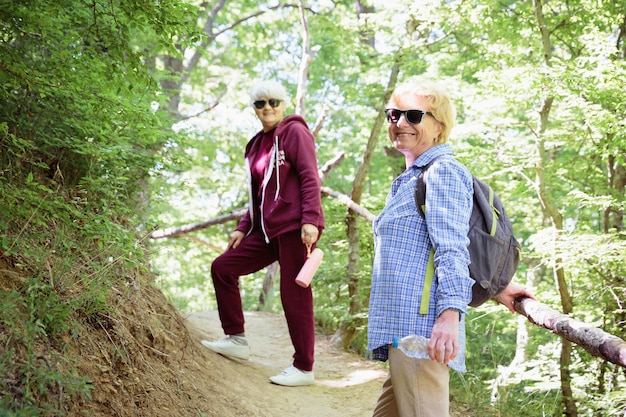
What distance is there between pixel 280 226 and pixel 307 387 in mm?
1372

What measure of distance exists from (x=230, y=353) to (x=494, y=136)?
6.44 metres

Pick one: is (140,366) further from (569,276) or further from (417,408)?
(569,276)

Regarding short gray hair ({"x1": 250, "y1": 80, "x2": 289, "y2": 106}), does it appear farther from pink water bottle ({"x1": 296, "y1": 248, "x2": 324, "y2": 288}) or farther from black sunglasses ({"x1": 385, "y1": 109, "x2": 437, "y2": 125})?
black sunglasses ({"x1": 385, "y1": 109, "x2": 437, "y2": 125})

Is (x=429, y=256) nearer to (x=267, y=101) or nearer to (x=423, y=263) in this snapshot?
(x=423, y=263)

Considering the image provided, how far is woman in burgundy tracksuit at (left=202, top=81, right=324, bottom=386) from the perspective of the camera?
422cm

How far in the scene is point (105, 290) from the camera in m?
2.95

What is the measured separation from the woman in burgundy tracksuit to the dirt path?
0.18m

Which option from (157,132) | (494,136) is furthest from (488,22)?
(157,132)

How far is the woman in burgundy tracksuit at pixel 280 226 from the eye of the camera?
4223 millimetres

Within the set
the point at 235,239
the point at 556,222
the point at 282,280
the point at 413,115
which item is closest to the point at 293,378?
the point at 282,280

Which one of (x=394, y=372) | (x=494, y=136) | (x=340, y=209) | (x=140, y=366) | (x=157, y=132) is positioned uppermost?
(x=494, y=136)

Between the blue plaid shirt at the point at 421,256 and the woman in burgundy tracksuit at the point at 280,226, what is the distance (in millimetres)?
1903

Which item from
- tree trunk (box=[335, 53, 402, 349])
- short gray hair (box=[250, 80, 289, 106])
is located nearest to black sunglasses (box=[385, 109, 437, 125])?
short gray hair (box=[250, 80, 289, 106])

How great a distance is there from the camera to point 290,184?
4.30 metres
